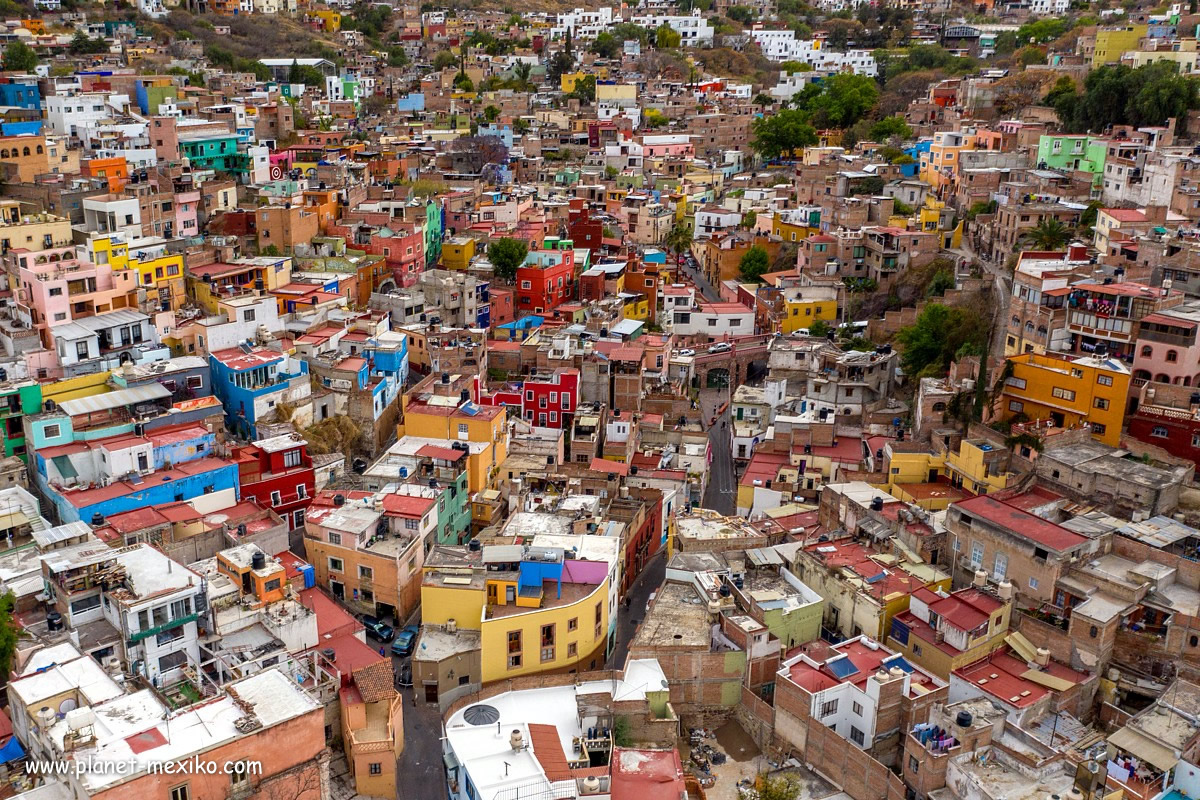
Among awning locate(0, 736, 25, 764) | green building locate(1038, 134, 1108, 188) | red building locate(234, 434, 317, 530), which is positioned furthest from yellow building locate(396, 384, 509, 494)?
green building locate(1038, 134, 1108, 188)

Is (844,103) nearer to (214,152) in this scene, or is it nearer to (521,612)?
(214,152)

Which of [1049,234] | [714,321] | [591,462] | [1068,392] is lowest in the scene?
[591,462]

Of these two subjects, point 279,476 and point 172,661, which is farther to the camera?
point 279,476

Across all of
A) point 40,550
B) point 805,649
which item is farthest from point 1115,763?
point 40,550

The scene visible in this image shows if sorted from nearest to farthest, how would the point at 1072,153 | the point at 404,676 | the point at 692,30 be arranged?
the point at 404,676 → the point at 1072,153 → the point at 692,30

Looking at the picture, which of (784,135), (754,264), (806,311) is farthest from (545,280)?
(784,135)

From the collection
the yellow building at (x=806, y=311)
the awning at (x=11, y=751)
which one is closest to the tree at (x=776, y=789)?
the awning at (x=11, y=751)

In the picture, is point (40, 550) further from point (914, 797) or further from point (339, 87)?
point (339, 87)
